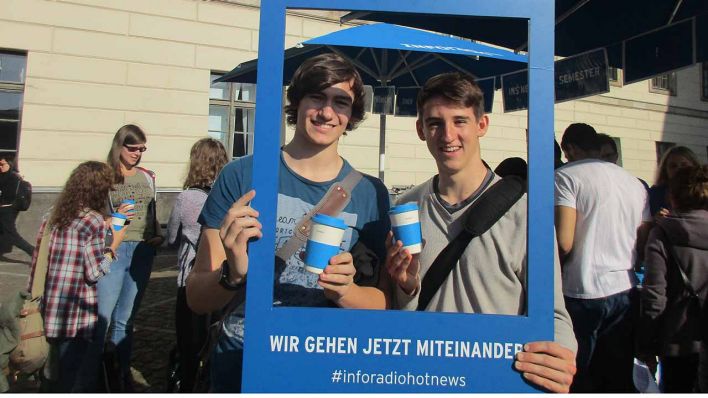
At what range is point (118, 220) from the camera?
2.90 m

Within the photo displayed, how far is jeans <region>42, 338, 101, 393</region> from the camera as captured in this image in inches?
105

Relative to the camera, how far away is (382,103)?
5090 mm

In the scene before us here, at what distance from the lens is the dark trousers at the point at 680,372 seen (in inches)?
103

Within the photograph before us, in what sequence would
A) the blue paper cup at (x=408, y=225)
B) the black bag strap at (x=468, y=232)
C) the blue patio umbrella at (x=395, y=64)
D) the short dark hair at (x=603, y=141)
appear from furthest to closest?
the blue patio umbrella at (x=395, y=64)
the short dark hair at (x=603, y=141)
the black bag strap at (x=468, y=232)
the blue paper cup at (x=408, y=225)

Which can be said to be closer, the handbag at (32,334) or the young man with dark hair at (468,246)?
the young man with dark hair at (468,246)

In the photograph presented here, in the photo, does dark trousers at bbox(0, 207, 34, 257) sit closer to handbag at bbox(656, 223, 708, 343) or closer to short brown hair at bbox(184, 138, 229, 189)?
short brown hair at bbox(184, 138, 229, 189)

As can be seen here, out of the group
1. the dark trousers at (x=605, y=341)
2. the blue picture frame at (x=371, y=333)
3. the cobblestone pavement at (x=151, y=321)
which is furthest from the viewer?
the cobblestone pavement at (x=151, y=321)

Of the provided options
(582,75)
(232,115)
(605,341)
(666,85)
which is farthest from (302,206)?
(666,85)

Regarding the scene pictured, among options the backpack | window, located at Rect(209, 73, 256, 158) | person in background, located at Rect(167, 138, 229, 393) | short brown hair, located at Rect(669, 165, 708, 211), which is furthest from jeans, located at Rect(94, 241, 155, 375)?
window, located at Rect(209, 73, 256, 158)

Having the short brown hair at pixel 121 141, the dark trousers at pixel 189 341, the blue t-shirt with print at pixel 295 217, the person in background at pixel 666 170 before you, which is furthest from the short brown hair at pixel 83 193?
the person in background at pixel 666 170

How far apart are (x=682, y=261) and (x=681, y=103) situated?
1469 cm

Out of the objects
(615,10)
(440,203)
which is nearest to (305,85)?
(440,203)

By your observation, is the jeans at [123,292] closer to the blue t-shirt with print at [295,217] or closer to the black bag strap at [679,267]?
the blue t-shirt with print at [295,217]

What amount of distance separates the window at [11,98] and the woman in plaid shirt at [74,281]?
6.26m
